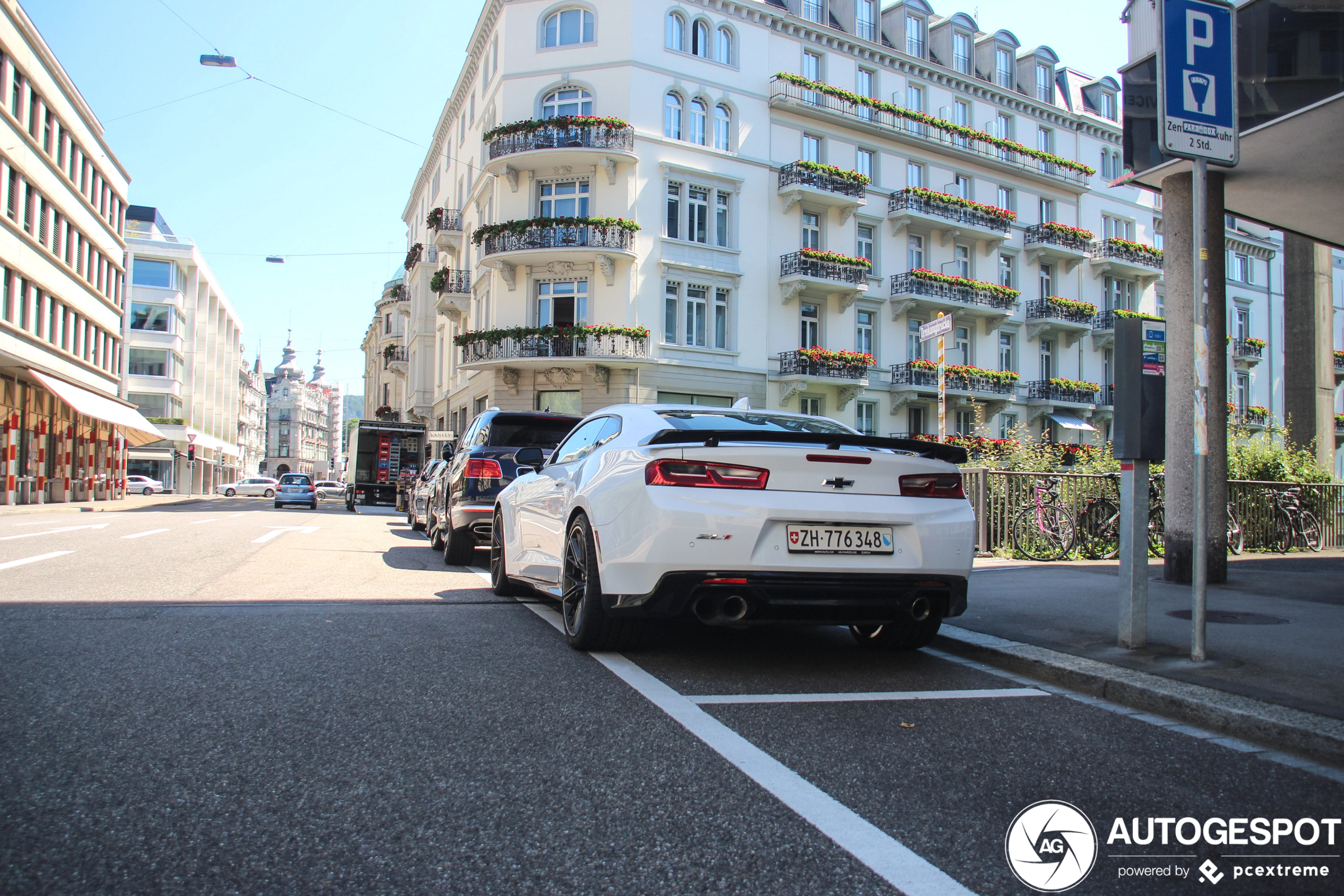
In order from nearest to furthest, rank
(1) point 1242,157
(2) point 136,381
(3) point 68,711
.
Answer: (3) point 68,711, (1) point 1242,157, (2) point 136,381

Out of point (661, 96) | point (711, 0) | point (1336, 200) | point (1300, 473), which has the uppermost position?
point (711, 0)

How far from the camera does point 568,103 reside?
2980cm

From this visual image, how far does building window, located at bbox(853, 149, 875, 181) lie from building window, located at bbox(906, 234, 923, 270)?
2683 mm

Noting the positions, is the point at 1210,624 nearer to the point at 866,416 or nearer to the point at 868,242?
the point at 866,416

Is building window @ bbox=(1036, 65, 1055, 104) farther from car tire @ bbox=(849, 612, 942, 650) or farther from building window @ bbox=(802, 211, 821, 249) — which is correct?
car tire @ bbox=(849, 612, 942, 650)

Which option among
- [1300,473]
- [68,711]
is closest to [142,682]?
[68,711]

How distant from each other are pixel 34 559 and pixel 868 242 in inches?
1122

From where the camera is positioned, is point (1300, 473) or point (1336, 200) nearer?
point (1336, 200)

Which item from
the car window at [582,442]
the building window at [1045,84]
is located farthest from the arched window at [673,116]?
the car window at [582,442]

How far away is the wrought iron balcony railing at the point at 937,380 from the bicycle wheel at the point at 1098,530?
20594 mm

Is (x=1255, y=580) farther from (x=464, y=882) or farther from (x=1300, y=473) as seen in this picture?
(x=464, y=882)

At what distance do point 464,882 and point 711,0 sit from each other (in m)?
31.9

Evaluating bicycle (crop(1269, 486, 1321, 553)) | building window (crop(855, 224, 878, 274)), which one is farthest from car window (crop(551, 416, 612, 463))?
building window (crop(855, 224, 878, 274))

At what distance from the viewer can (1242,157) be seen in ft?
27.9
